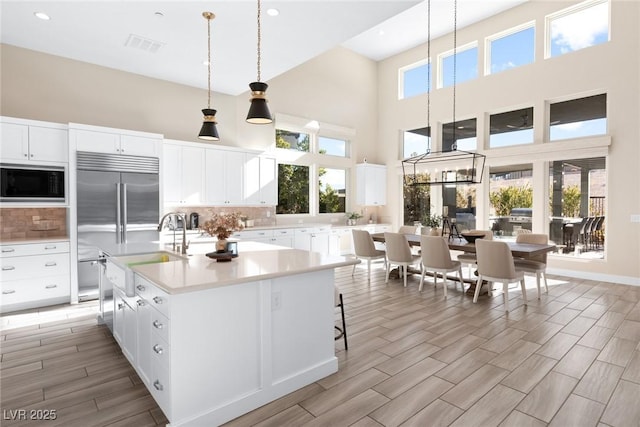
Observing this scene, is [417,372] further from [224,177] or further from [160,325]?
[224,177]

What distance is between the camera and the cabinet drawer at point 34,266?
14.2ft

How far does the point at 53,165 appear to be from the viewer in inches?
187

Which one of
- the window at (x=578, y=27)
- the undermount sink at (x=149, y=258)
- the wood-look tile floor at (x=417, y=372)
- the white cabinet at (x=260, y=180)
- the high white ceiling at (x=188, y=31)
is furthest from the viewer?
the white cabinet at (x=260, y=180)

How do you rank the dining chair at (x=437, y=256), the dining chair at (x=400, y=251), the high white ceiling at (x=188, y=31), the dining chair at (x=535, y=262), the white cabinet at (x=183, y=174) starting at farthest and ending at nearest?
the white cabinet at (x=183, y=174)
the dining chair at (x=400, y=251)
the dining chair at (x=437, y=256)
the dining chair at (x=535, y=262)
the high white ceiling at (x=188, y=31)

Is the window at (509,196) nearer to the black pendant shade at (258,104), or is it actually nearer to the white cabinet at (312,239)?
the white cabinet at (312,239)

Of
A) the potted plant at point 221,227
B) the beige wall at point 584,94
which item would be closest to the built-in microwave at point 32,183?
the potted plant at point 221,227

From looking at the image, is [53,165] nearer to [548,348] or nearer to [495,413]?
[495,413]

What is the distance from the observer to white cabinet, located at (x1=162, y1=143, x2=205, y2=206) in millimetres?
5914

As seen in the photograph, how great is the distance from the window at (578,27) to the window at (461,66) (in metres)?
1.57

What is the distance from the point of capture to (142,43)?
15.6ft

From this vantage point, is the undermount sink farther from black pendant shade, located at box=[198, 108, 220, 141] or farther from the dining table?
the dining table

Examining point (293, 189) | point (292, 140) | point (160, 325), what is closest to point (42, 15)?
point (160, 325)

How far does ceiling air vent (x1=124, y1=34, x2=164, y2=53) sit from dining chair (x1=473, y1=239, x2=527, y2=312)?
527 centimetres

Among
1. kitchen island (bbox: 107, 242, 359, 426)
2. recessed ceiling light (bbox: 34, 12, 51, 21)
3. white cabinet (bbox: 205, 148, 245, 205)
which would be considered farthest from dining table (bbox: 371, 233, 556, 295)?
recessed ceiling light (bbox: 34, 12, 51, 21)
